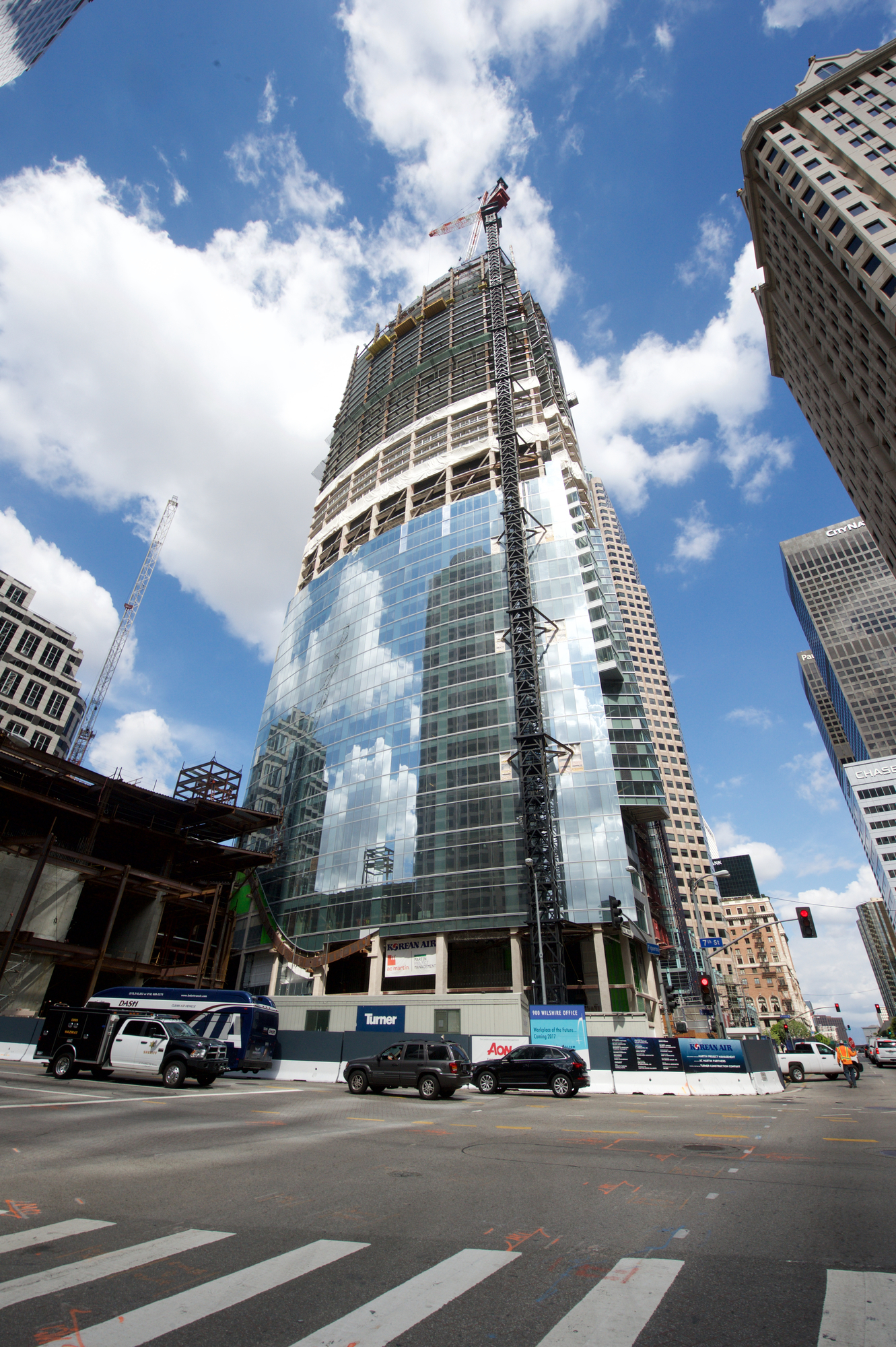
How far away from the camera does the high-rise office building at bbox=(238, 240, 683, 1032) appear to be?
159 ft

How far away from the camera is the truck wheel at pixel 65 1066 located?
20750 mm

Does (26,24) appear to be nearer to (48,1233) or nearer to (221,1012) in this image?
(221,1012)

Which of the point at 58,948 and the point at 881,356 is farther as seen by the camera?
the point at 881,356

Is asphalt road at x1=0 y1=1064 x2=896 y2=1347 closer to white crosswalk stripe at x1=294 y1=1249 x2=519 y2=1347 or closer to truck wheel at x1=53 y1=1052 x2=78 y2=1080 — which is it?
white crosswalk stripe at x1=294 y1=1249 x2=519 y2=1347

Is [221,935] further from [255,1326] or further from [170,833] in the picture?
[255,1326]

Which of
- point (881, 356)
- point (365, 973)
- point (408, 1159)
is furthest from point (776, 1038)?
point (408, 1159)

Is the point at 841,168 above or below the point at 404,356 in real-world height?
below

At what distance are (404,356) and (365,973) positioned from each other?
8694 cm

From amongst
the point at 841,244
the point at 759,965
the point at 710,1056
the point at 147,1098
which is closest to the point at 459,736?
the point at 710,1056

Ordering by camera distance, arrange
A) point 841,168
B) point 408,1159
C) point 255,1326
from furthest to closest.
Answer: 1. point 841,168
2. point 408,1159
3. point 255,1326

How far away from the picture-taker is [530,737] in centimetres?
4856

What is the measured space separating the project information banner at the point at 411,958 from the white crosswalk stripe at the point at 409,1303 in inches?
1835

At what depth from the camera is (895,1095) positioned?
23703 millimetres

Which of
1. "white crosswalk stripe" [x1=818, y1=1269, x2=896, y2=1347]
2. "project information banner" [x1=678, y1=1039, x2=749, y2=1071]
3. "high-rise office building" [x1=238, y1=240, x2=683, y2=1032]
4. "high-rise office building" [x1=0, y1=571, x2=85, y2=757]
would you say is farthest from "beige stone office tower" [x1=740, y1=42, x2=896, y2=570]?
"high-rise office building" [x1=0, y1=571, x2=85, y2=757]
